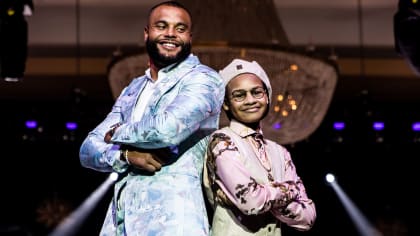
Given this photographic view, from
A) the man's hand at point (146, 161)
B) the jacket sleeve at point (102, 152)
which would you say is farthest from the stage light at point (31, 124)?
the man's hand at point (146, 161)

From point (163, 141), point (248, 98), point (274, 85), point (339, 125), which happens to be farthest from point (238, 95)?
point (339, 125)

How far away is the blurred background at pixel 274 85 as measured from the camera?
4.80 m

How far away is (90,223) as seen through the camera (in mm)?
8477

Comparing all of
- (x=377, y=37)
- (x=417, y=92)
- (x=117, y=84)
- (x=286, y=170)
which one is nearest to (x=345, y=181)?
(x=417, y=92)

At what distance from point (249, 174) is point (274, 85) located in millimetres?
2396

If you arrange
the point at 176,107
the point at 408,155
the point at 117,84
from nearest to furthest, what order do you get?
the point at 176,107
the point at 117,84
the point at 408,155

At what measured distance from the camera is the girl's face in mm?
2402

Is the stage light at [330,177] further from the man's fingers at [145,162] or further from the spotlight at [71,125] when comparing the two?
the man's fingers at [145,162]

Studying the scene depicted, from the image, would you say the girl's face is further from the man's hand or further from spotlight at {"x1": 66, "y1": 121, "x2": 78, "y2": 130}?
spotlight at {"x1": 66, "y1": 121, "x2": 78, "y2": 130}

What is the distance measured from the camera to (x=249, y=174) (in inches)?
90.5

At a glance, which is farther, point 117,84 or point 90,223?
point 90,223

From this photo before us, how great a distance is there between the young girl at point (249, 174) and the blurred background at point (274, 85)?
195cm

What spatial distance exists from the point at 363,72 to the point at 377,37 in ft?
2.27

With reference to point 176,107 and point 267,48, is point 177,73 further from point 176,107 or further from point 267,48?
point 267,48
